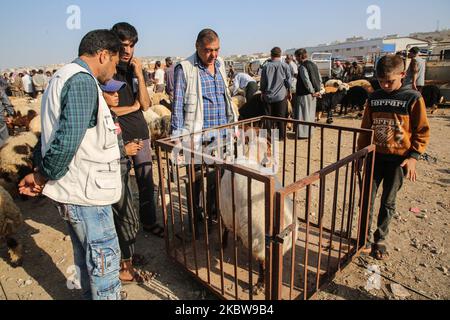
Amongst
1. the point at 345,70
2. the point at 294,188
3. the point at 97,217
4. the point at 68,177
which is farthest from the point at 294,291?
the point at 345,70

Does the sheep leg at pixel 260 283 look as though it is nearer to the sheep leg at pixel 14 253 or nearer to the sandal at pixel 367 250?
the sandal at pixel 367 250

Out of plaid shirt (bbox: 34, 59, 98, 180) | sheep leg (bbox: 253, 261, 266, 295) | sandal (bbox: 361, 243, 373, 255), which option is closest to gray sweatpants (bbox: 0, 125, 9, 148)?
plaid shirt (bbox: 34, 59, 98, 180)

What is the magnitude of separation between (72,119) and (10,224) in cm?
235

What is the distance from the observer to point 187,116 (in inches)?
128

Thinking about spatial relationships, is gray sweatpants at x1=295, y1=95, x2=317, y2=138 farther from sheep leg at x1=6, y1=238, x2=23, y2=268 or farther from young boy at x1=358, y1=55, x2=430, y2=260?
sheep leg at x1=6, y1=238, x2=23, y2=268

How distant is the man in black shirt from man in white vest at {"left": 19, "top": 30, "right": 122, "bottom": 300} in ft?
3.45

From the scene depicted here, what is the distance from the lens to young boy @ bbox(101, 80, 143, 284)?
257 cm

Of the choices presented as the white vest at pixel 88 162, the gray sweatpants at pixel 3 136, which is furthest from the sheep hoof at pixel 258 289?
the gray sweatpants at pixel 3 136

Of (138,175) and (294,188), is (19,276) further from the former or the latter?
(294,188)

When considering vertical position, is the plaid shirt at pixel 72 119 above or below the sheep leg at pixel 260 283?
above

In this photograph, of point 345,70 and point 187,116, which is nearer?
point 187,116

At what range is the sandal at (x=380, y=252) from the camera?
3.09 meters

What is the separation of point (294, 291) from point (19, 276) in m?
2.85

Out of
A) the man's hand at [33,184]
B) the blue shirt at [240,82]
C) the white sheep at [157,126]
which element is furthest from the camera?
the blue shirt at [240,82]
